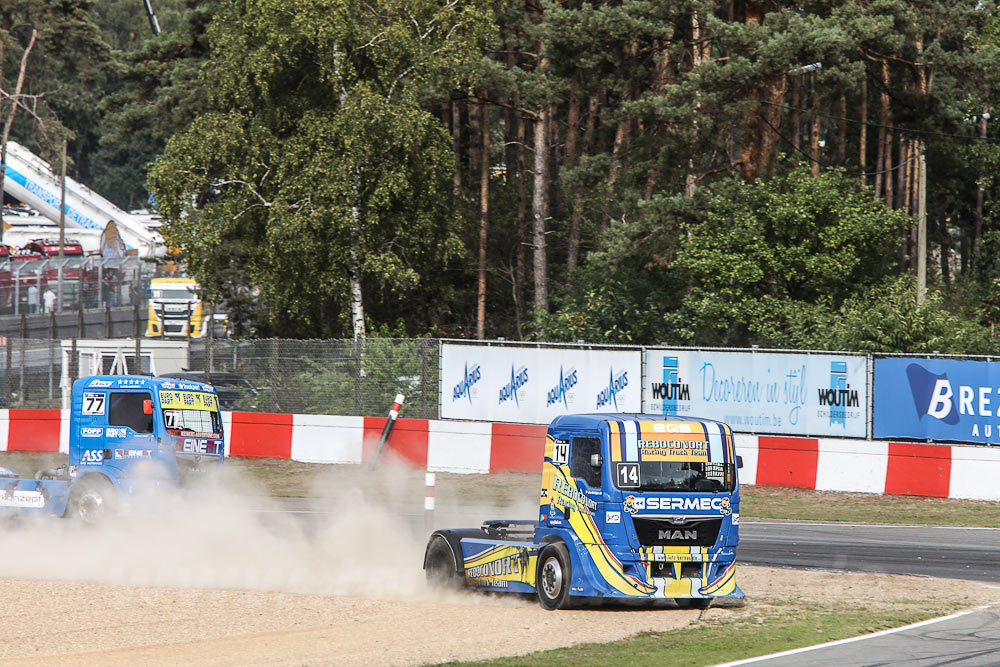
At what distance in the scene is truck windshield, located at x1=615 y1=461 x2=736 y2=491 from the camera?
11.8m

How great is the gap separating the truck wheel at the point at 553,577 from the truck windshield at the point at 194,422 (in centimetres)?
Answer: 826

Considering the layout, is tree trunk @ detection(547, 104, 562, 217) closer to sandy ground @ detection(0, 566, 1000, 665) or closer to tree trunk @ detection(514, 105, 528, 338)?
tree trunk @ detection(514, 105, 528, 338)

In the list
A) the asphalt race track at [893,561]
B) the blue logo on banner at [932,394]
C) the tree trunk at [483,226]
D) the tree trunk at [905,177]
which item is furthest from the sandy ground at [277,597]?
the tree trunk at [905,177]

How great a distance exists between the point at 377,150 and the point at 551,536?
20630mm

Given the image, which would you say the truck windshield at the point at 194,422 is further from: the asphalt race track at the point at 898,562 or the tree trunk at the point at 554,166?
the tree trunk at the point at 554,166

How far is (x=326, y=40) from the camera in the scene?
100 feet

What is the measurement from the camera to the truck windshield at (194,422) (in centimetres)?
1856

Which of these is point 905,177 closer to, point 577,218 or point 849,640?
point 577,218

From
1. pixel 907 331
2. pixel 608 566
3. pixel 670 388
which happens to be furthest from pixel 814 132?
pixel 608 566

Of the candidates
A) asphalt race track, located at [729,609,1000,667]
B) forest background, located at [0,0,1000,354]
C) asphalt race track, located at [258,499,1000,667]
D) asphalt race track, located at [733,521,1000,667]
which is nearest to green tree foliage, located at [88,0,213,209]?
forest background, located at [0,0,1000,354]

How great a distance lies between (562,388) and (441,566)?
1291cm

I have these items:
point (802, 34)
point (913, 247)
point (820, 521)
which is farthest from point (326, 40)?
point (913, 247)

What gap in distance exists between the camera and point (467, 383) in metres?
27.2

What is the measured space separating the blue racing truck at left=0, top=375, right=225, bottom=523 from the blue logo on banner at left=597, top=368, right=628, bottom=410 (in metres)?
9.30
